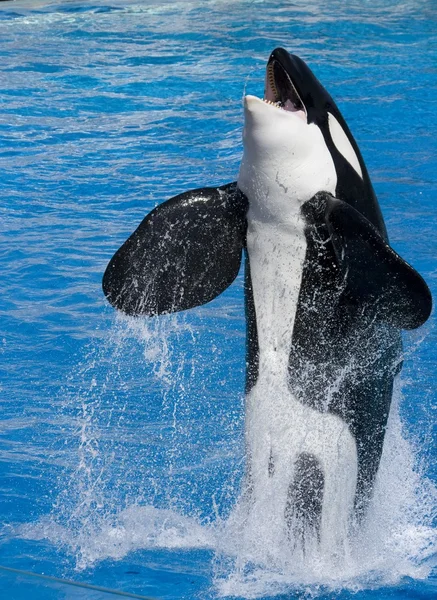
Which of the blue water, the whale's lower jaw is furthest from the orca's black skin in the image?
the blue water

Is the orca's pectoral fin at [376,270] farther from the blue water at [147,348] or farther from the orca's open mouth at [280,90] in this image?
the blue water at [147,348]

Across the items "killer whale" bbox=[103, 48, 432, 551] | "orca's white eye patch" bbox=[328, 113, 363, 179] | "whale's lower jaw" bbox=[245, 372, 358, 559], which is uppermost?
"orca's white eye patch" bbox=[328, 113, 363, 179]

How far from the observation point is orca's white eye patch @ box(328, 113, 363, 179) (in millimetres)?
4805

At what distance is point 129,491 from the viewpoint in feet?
19.5

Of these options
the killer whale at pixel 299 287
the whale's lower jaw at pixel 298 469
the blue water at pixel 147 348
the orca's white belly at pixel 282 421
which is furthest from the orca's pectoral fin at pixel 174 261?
the blue water at pixel 147 348

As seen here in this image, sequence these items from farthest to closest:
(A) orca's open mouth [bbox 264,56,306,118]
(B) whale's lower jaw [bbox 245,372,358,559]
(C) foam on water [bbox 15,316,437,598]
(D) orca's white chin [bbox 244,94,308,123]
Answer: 1. (C) foam on water [bbox 15,316,437,598]
2. (B) whale's lower jaw [bbox 245,372,358,559]
3. (A) orca's open mouth [bbox 264,56,306,118]
4. (D) orca's white chin [bbox 244,94,308,123]

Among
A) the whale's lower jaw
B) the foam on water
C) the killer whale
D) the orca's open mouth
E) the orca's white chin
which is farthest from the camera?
the foam on water

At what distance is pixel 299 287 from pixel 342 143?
70 cm

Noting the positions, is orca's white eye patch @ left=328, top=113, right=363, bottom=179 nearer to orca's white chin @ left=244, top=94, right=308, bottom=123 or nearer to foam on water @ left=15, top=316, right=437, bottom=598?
orca's white chin @ left=244, top=94, right=308, bottom=123

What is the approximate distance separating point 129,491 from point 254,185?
2160 millimetres

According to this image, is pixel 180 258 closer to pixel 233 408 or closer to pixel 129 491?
pixel 129 491

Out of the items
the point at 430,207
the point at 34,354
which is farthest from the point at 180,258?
the point at 430,207

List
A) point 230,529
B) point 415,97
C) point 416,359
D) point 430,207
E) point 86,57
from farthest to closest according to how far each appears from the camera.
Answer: point 86,57 → point 415,97 → point 430,207 → point 416,359 → point 230,529

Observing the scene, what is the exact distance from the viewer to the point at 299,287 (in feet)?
15.7
